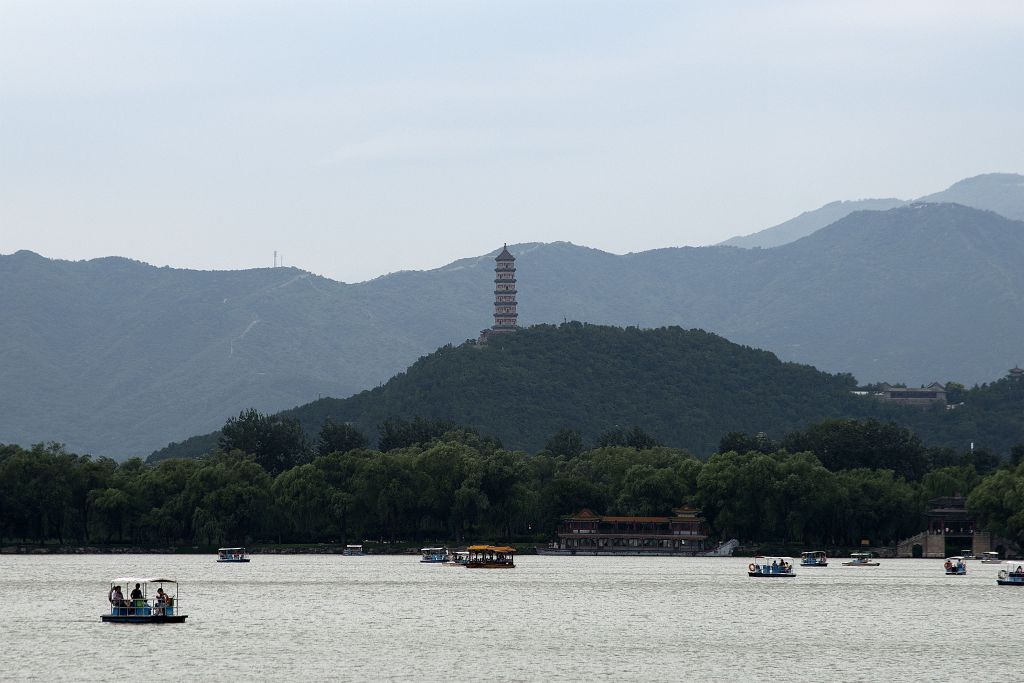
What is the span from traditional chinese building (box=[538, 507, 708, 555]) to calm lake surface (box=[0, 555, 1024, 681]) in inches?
1349

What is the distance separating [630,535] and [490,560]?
35.5 metres

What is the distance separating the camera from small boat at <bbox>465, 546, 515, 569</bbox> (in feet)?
518

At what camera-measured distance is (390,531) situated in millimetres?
194000

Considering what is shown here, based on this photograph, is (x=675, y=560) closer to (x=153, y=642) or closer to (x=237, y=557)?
(x=237, y=557)

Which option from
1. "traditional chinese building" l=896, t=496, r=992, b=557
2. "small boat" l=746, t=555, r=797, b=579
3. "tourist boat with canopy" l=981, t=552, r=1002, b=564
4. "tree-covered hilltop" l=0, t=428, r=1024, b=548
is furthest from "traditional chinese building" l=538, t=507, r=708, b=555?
"small boat" l=746, t=555, r=797, b=579

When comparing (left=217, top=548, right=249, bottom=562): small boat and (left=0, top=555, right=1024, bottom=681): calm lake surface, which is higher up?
(left=217, top=548, right=249, bottom=562): small boat

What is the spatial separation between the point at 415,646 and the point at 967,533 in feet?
381

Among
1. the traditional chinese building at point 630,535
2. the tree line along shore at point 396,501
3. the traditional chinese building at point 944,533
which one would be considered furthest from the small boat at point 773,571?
the traditional chinese building at point 944,533

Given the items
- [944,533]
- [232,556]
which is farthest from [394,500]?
[944,533]

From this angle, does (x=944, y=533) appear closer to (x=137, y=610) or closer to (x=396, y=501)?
(x=396, y=501)

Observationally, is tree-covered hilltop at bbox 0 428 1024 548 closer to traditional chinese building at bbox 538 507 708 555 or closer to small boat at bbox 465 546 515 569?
traditional chinese building at bbox 538 507 708 555

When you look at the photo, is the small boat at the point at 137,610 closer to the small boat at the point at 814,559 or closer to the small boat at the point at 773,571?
the small boat at the point at 773,571

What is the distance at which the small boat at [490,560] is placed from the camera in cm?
15788

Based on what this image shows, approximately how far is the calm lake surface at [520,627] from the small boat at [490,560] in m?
4.38
